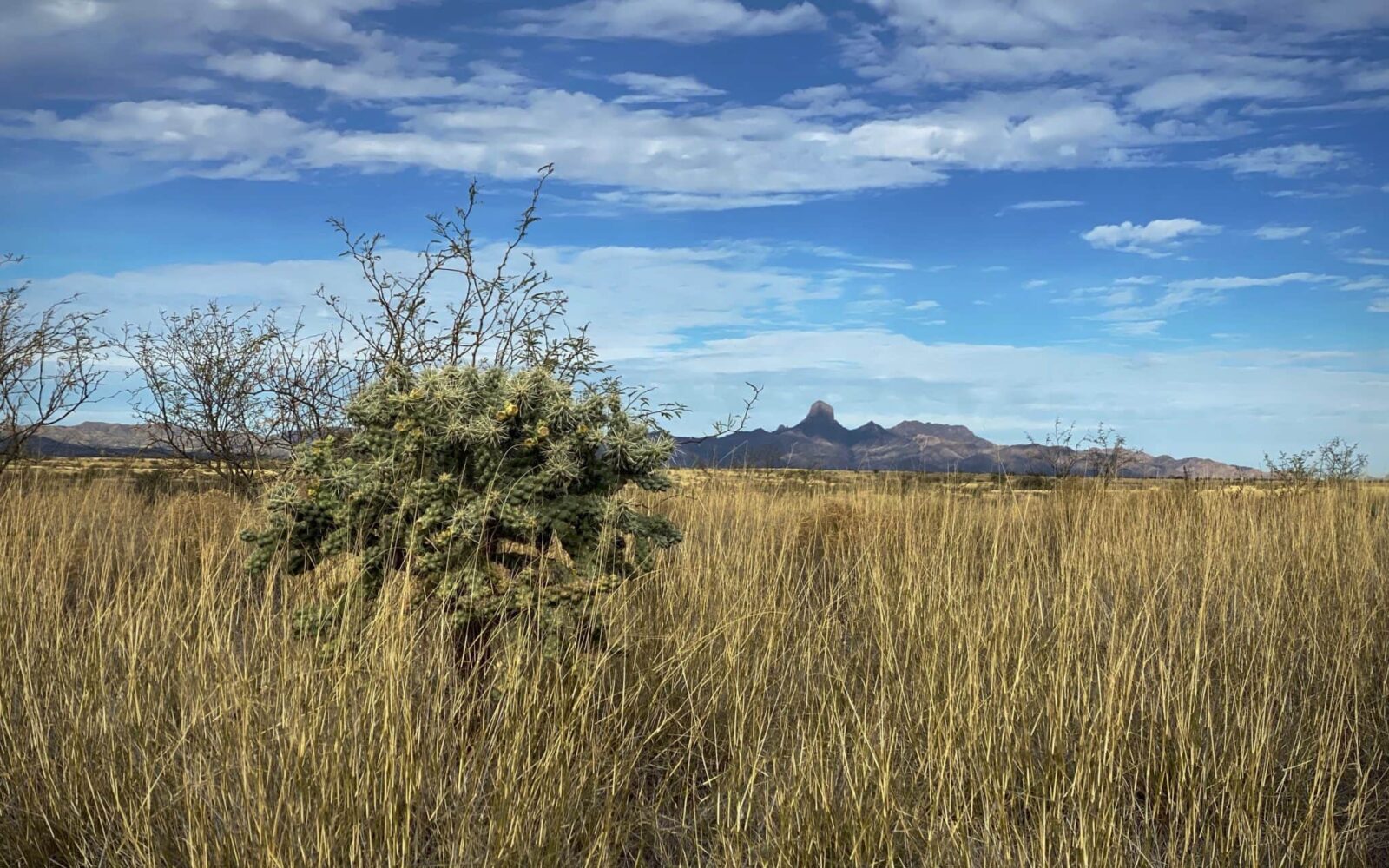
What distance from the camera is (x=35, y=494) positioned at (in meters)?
10.1

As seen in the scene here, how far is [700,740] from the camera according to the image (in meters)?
3.99

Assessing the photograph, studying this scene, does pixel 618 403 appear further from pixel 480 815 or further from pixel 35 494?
pixel 35 494

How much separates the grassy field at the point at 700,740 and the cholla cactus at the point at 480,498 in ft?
0.74

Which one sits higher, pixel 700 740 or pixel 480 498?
pixel 480 498

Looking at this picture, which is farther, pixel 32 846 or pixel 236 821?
pixel 32 846

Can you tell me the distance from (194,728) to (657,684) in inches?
67.9

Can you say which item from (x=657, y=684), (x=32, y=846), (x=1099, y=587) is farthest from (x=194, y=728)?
(x=1099, y=587)

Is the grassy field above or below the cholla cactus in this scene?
below

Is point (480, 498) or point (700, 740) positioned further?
point (480, 498)

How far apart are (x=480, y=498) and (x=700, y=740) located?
4.22 feet

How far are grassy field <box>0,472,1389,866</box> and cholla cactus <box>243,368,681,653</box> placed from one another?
23 centimetres

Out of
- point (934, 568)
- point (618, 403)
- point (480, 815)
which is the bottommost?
point (480, 815)

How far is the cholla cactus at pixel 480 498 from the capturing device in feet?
13.6

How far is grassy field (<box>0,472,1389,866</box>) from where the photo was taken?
2.89 metres
